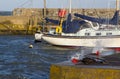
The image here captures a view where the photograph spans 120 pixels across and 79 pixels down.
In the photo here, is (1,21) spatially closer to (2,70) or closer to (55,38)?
(55,38)

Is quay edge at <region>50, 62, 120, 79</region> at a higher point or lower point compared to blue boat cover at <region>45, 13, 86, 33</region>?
higher

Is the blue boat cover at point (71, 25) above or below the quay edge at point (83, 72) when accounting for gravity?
below

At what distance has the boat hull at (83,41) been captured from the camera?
35.3 meters

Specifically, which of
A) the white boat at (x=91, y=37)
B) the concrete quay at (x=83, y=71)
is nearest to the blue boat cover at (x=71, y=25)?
the white boat at (x=91, y=37)

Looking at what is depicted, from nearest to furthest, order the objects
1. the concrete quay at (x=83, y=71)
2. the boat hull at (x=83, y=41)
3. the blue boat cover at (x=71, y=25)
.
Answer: the concrete quay at (x=83, y=71) → the boat hull at (x=83, y=41) → the blue boat cover at (x=71, y=25)

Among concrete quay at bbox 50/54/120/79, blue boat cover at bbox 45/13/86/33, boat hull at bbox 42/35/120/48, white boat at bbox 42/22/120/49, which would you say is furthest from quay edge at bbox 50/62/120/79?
blue boat cover at bbox 45/13/86/33

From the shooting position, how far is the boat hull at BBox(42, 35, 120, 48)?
35.3 metres

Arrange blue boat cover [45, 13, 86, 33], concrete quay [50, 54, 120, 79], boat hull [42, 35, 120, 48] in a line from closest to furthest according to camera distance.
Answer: concrete quay [50, 54, 120, 79], boat hull [42, 35, 120, 48], blue boat cover [45, 13, 86, 33]

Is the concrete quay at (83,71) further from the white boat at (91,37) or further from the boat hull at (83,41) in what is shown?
the white boat at (91,37)

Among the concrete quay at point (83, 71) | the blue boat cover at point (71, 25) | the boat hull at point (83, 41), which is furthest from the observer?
the blue boat cover at point (71, 25)

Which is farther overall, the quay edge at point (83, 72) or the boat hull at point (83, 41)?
the boat hull at point (83, 41)

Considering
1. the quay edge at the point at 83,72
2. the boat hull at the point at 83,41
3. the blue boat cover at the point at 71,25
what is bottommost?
the boat hull at the point at 83,41

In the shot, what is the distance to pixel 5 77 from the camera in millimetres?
18125

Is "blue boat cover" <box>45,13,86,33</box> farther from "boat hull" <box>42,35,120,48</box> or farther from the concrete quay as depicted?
the concrete quay
